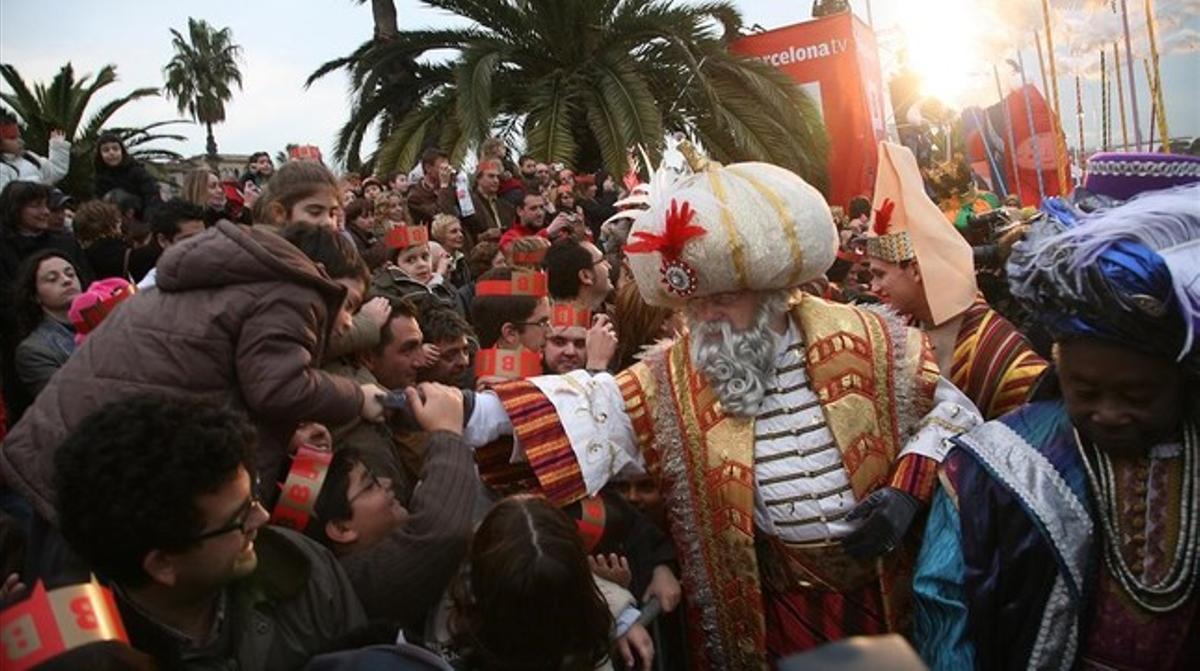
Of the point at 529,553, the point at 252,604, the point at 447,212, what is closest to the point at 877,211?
the point at 529,553

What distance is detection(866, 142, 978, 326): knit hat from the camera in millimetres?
3109

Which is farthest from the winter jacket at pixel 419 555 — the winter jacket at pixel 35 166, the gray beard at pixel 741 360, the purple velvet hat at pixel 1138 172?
the winter jacket at pixel 35 166

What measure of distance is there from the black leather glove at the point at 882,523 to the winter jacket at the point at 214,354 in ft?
4.20

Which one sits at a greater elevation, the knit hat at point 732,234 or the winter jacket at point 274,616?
the knit hat at point 732,234

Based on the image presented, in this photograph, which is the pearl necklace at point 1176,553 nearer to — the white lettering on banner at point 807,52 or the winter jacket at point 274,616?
the winter jacket at point 274,616

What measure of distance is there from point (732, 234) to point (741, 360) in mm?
338

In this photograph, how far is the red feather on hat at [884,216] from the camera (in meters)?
3.19

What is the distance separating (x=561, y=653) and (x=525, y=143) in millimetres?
11621

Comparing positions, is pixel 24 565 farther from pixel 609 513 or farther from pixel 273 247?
pixel 609 513

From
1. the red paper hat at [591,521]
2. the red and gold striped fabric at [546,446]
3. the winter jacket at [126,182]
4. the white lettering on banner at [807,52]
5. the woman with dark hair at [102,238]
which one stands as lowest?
the red paper hat at [591,521]

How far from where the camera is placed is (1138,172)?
2.03 metres

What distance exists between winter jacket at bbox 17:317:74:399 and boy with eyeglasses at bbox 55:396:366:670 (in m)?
2.68

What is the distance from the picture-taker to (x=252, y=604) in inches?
76.4

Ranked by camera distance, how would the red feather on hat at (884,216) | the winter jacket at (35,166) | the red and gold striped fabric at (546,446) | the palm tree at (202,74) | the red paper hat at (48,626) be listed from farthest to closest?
the palm tree at (202,74) → the winter jacket at (35,166) → the red feather on hat at (884,216) → the red and gold striped fabric at (546,446) → the red paper hat at (48,626)
